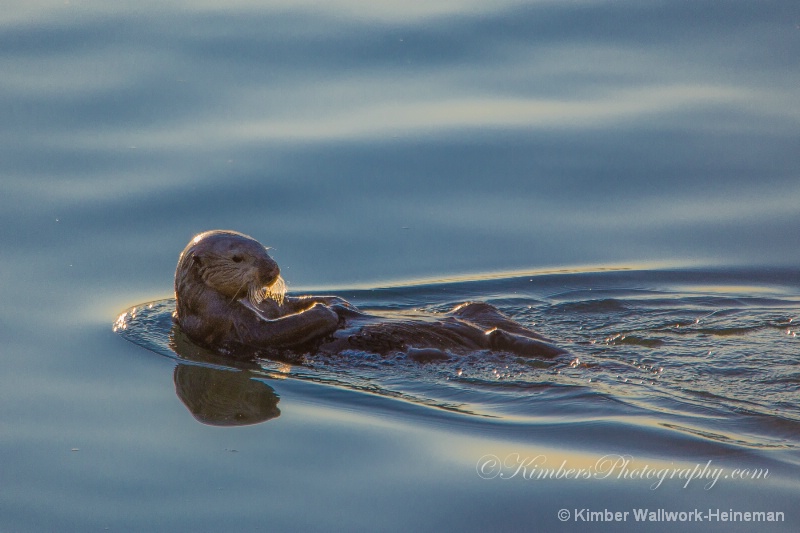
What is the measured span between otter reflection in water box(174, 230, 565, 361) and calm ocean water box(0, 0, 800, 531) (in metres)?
0.14

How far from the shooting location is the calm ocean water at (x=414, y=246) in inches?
209

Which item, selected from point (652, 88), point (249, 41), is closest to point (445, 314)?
point (652, 88)

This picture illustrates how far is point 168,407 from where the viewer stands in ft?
20.5

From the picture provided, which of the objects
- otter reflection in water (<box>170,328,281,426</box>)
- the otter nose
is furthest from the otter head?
otter reflection in water (<box>170,328,281,426</box>)

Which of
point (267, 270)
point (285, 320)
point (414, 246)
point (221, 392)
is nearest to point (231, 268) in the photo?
point (267, 270)

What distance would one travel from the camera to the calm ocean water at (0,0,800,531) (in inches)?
209

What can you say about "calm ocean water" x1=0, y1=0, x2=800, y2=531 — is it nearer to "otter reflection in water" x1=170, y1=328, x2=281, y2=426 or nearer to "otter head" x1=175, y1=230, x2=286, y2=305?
"otter reflection in water" x1=170, y1=328, x2=281, y2=426

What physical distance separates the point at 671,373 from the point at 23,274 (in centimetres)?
414

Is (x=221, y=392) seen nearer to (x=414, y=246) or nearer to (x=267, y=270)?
(x=267, y=270)

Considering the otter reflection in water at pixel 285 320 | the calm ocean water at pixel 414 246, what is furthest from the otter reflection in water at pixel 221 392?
the otter reflection in water at pixel 285 320

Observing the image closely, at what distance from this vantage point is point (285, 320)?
22.5ft

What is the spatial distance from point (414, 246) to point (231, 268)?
1548 mm

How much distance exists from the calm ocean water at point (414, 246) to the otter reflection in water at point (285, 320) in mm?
135

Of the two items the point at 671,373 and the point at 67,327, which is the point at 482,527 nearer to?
the point at 671,373
